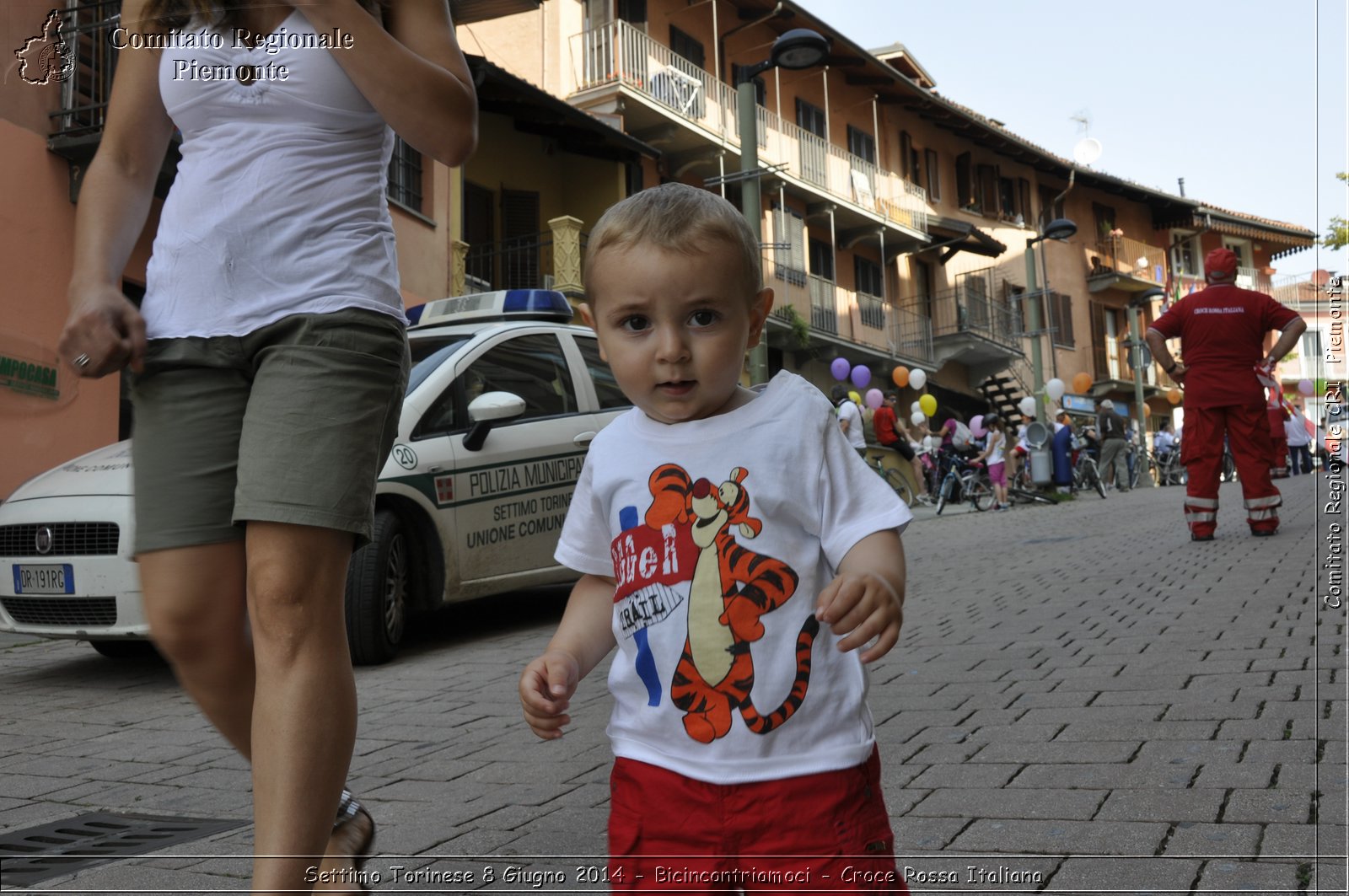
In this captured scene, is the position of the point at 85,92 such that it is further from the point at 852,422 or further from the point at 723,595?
the point at 723,595

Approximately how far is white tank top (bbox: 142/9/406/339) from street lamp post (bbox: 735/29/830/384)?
959cm

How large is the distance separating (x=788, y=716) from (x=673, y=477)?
0.35 m

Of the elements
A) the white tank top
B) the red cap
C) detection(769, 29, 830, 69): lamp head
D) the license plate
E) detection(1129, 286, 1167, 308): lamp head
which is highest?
detection(1129, 286, 1167, 308): lamp head

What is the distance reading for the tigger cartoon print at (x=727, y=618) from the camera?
1596mm

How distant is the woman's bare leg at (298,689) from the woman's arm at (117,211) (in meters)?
0.42

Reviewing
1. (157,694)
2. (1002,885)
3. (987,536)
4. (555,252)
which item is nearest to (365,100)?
(1002,885)

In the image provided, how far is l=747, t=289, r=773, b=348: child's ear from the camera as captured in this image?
69.4 inches

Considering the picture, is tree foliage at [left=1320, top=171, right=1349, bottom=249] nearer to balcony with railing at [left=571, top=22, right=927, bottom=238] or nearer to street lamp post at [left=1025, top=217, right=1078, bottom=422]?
balcony with railing at [left=571, top=22, right=927, bottom=238]

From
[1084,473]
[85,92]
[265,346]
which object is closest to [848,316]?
[1084,473]

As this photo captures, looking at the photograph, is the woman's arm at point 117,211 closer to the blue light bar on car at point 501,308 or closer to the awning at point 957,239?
the blue light bar on car at point 501,308

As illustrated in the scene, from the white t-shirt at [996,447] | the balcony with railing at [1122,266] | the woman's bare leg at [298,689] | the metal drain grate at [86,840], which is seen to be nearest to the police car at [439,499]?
the metal drain grate at [86,840]

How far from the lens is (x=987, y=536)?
12.5 meters

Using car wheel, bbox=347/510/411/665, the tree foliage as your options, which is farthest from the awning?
the tree foliage

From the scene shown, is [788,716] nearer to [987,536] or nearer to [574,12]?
[987,536]
